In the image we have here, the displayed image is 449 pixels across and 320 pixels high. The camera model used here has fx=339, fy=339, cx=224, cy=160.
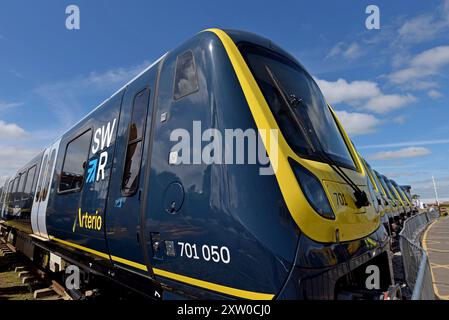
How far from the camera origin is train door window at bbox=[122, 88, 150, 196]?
3.43 metres

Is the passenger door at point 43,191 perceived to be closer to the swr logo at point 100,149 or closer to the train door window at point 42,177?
the train door window at point 42,177

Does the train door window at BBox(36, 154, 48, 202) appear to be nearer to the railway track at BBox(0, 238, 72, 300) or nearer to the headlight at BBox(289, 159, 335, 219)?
the railway track at BBox(0, 238, 72, 300)

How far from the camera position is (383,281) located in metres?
3.56

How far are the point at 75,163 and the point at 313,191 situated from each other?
4.24 m

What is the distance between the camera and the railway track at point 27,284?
7379 millimetres

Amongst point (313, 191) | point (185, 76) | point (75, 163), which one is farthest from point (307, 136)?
point (75, 163)

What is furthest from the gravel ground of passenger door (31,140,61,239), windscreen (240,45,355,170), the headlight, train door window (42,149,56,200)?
the headlight

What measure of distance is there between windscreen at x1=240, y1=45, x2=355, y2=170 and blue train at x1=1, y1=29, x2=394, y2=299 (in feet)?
0.06

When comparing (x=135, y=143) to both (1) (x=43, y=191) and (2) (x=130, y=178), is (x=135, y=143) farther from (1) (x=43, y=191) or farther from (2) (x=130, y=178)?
(1) (x=43, y=191)

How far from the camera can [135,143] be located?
358 cm

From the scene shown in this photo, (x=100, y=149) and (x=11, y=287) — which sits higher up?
(x=100, y=149)

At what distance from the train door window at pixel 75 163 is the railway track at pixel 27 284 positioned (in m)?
2.63

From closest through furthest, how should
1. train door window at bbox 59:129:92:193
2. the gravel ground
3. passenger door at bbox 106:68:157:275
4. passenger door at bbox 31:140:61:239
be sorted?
passenger door at bbox 106:68:157:275 → train door window at bbox 59:129:92:193 → passenger door at bbox 31:140:61:239 → the gravel ground
